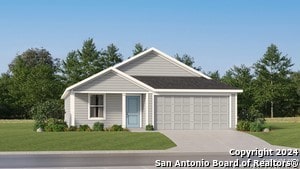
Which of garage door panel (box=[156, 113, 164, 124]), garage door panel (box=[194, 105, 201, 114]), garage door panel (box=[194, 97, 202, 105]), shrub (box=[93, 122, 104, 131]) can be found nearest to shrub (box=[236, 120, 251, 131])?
garage door panel (box=[194, 105, 201, 114])

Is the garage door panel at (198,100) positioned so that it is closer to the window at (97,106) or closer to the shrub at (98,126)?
the window at (97,106)

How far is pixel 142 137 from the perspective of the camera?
30812 millimetres

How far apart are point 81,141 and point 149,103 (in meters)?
9.05

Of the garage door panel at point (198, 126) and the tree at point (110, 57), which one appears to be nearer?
the garage door panel at point (198, 126)

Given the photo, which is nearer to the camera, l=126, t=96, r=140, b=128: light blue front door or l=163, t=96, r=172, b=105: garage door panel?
l=163, t=96, r=172, b=105: garage door panel

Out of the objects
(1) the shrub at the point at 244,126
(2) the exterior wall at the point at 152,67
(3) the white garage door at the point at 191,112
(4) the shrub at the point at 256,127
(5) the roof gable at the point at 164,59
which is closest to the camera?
(4) the shrub at the point at 256,127

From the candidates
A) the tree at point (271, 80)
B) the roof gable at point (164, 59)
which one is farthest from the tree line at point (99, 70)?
the roof gable at point (164, 59)

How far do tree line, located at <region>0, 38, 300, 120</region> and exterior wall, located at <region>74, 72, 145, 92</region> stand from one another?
88.2 ft

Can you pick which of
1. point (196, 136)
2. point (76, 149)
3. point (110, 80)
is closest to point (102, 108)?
point (110, 80)

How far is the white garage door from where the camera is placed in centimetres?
3744

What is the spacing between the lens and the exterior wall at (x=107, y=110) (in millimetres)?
37312

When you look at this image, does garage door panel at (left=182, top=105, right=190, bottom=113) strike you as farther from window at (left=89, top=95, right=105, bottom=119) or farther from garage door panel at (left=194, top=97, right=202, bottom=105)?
window at (left=89, top=95, right=105, bottom=119)

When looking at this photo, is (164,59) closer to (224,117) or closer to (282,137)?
(224,117)

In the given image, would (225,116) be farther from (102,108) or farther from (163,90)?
(102,108)
